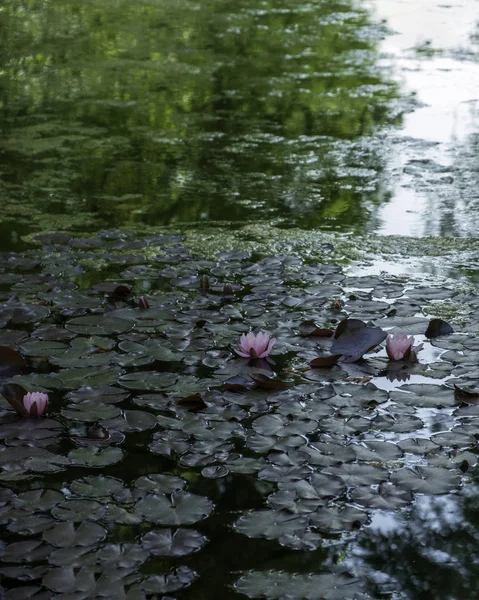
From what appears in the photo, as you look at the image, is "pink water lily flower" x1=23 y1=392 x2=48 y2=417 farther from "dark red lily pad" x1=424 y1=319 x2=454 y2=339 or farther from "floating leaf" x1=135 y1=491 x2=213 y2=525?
"dark red lily pad" x1=424 y1=319 x2=454 y2=339

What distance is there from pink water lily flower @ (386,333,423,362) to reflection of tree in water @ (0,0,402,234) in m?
1.22

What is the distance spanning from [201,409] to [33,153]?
269 cm

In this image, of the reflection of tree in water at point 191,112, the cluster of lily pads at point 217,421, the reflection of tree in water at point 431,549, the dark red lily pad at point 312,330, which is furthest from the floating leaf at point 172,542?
the reflection of tree in water at point 191,112

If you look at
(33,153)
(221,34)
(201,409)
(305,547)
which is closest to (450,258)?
(201,409)

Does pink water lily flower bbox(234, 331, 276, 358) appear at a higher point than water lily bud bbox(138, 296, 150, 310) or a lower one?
higher

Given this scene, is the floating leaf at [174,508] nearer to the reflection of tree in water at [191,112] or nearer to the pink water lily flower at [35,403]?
the pink water lily flower at [35,403]

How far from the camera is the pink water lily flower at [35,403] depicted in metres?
1.92

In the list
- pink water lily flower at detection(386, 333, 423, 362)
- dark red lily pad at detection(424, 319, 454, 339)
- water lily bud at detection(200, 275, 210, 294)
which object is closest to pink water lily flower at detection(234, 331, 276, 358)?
pink water lily flower at detection(386, 333, 423, 362)

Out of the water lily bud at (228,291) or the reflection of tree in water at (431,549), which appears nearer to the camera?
the reflection of tree in water at (431,549)

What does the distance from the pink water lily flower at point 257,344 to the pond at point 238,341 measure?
0.10ft

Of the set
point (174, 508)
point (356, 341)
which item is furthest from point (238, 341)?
point (174, 508)

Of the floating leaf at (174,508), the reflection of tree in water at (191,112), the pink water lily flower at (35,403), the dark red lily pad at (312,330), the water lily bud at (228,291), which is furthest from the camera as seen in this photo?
the reflection of tree in water at (191,112)

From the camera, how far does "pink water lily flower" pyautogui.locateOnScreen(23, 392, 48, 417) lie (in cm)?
192

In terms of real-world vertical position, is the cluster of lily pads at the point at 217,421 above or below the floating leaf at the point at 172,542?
below
